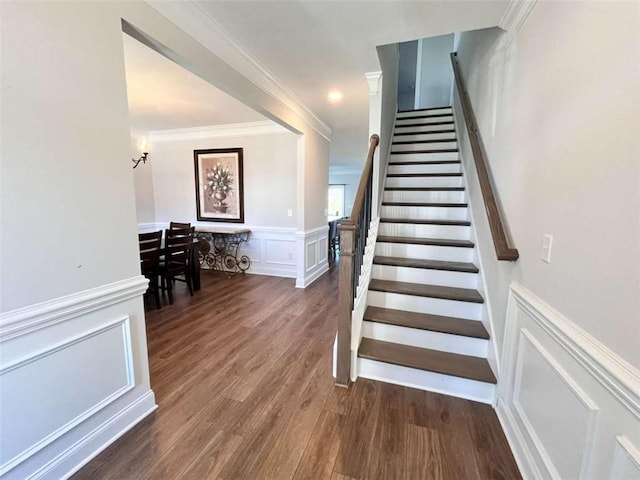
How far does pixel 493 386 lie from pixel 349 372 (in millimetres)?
898

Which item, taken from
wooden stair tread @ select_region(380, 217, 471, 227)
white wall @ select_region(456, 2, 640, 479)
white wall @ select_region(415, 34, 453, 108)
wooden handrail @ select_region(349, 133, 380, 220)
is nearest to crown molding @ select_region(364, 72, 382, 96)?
wooden handrail @ select_region(349, 133, 380, 220)

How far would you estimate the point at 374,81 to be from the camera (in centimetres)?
272

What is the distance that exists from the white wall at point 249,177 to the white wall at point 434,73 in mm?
3117

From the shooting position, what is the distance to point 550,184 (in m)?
1.28

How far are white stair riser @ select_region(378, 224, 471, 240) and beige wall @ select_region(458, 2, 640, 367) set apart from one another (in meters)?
0.96

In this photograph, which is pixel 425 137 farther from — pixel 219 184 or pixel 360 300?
pixel 219 184

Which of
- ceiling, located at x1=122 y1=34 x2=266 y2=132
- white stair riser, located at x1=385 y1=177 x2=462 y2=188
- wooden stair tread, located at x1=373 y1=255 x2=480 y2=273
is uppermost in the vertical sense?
ceiling, located at x1=122 y1=34 x2=266 y2=132

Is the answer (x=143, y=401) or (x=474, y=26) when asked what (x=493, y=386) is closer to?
(x=143, y=401)

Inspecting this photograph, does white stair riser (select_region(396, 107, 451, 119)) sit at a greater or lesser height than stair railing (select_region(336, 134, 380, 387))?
greater

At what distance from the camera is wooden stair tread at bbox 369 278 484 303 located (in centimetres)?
219

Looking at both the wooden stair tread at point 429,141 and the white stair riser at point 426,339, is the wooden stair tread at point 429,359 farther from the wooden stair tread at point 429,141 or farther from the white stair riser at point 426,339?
the wooden stair tread at point 429,141

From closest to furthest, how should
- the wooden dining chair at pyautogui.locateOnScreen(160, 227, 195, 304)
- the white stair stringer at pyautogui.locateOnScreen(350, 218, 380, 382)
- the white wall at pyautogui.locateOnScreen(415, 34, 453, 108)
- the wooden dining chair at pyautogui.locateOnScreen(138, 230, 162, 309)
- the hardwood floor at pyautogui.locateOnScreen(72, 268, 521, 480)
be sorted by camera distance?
the hardwood floor at pyautogui.locateOnScreen(72, 268, 521, 480)
the white stair stringer at pyautogui.locateOnScreen(350, 218, 380, 382)
the wooden dining chair at pyautogui.locateOnScreen(138, 230, 162, 309)
the wooden dining chair at pyautogui.locateOnScreen(160, 227, 195, 304)
the white wall at pyautogui.locateOnScreen(415, 34, 453, 108)

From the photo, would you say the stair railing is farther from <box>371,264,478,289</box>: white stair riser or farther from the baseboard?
the baseboard

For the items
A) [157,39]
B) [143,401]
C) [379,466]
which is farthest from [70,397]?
[157,39]
